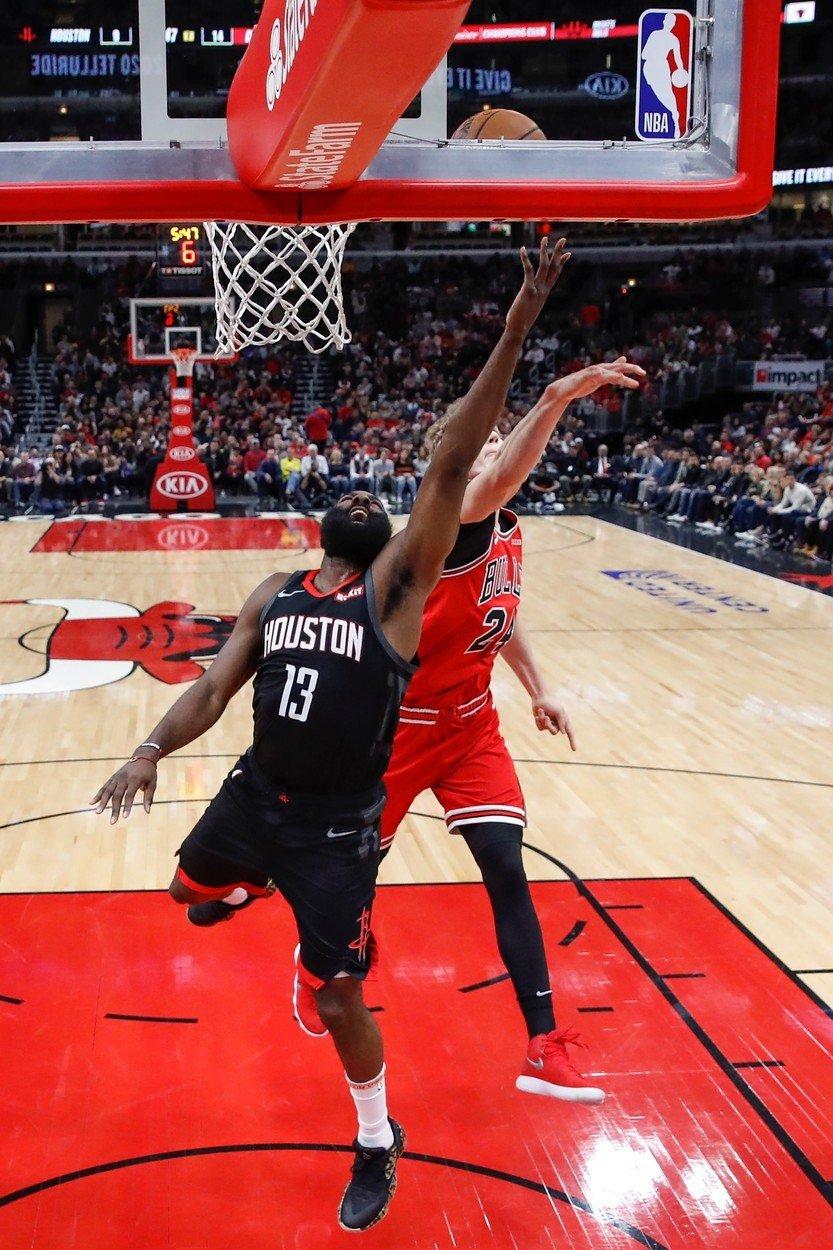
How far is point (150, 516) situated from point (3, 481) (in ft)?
10.9

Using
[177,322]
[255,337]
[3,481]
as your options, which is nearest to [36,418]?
[3,481]

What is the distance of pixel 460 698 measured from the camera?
3.69 meters

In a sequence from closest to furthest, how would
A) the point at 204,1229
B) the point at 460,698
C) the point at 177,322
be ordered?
the point at 204,1229 → the point at 460,698 → the point at 177,322

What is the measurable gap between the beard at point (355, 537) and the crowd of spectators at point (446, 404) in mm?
11734

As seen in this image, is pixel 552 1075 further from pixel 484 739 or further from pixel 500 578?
pixel 500 578

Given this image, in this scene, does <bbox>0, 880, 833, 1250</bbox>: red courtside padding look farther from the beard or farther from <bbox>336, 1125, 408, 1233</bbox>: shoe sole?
the beard

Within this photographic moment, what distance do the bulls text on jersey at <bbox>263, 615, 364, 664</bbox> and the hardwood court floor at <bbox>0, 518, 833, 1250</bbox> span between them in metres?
1.37

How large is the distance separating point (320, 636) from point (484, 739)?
3.39ft

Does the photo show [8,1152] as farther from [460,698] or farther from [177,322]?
[177,322]

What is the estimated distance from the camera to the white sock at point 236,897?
130 inches

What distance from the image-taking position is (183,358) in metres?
17.7

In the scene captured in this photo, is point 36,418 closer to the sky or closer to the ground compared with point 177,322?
closer to the ground

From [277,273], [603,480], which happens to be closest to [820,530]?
[603,480]

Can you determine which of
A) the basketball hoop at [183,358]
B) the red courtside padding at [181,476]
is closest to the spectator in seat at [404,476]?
the red courtside padding at [181,476]
